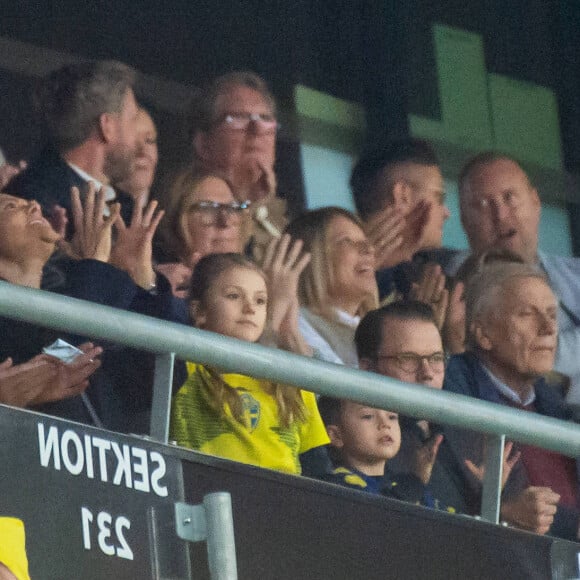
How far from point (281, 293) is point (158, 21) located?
3.16ft

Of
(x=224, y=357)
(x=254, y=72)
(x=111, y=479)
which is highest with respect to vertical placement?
(x=254, y=72)

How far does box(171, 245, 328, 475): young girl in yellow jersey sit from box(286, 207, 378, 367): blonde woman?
0.49m

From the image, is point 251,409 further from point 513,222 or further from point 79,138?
point 513,222

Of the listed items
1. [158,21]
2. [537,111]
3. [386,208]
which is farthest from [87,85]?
[537,111]

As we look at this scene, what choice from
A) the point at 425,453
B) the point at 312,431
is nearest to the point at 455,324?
the point at 425,453

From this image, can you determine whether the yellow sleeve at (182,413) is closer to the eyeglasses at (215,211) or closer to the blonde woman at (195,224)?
the blonde woman at (195,224)

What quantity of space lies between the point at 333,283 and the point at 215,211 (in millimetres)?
433

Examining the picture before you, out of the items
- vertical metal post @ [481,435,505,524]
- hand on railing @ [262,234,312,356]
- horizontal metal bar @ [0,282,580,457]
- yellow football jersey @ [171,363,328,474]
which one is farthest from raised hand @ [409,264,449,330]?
horizontal metal bar @ [0,282,580,457]

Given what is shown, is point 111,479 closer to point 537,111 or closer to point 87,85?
point 87,85

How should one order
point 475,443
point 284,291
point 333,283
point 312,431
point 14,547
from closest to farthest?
point 14,547
point 312,431
point 475,443
point 284,291
point 333,283

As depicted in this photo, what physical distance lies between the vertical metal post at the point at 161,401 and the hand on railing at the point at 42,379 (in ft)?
2.87

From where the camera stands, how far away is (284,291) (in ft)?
15.8

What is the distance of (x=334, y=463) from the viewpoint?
3.75 meters

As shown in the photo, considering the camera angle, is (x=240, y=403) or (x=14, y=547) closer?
(x=14, y=547)
